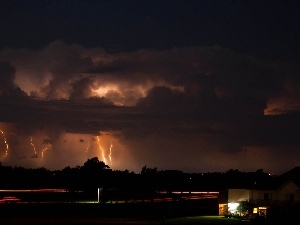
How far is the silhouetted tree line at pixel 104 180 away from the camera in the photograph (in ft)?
441

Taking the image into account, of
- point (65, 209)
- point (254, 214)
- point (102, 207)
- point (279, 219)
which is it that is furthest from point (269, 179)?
point (65, 209)

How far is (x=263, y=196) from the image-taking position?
7419 cm

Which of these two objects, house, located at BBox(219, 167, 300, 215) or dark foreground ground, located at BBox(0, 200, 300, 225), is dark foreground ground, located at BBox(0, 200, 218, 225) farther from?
house, located at BBox(219, 167, 300, 215)

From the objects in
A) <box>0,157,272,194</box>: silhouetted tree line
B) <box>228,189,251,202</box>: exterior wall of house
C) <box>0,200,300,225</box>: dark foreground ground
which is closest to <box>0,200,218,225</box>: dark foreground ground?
<box>0,200,300,225</box>: dark foreground ground

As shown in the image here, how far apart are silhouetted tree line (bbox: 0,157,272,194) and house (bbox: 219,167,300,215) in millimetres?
44589

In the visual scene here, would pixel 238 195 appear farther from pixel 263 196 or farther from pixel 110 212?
pixel 110 212

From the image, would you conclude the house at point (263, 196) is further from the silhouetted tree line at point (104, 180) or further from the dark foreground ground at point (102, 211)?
the silhouetted tree line at point (104, 180)

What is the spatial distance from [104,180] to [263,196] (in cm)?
6938

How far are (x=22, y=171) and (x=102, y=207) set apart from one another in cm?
8759

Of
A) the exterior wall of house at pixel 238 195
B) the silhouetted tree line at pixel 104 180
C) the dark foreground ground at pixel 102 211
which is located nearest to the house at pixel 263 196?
the exterior wall of house at pixel 238 195

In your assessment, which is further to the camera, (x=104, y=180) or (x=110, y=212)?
(x=104, y=180)

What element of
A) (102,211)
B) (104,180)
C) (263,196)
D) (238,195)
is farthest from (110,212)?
(104,180)

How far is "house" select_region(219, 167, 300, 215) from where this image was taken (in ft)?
235

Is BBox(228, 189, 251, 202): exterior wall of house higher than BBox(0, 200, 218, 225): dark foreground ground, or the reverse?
BBox(228, 189, 251, 202): exterior wall of house
